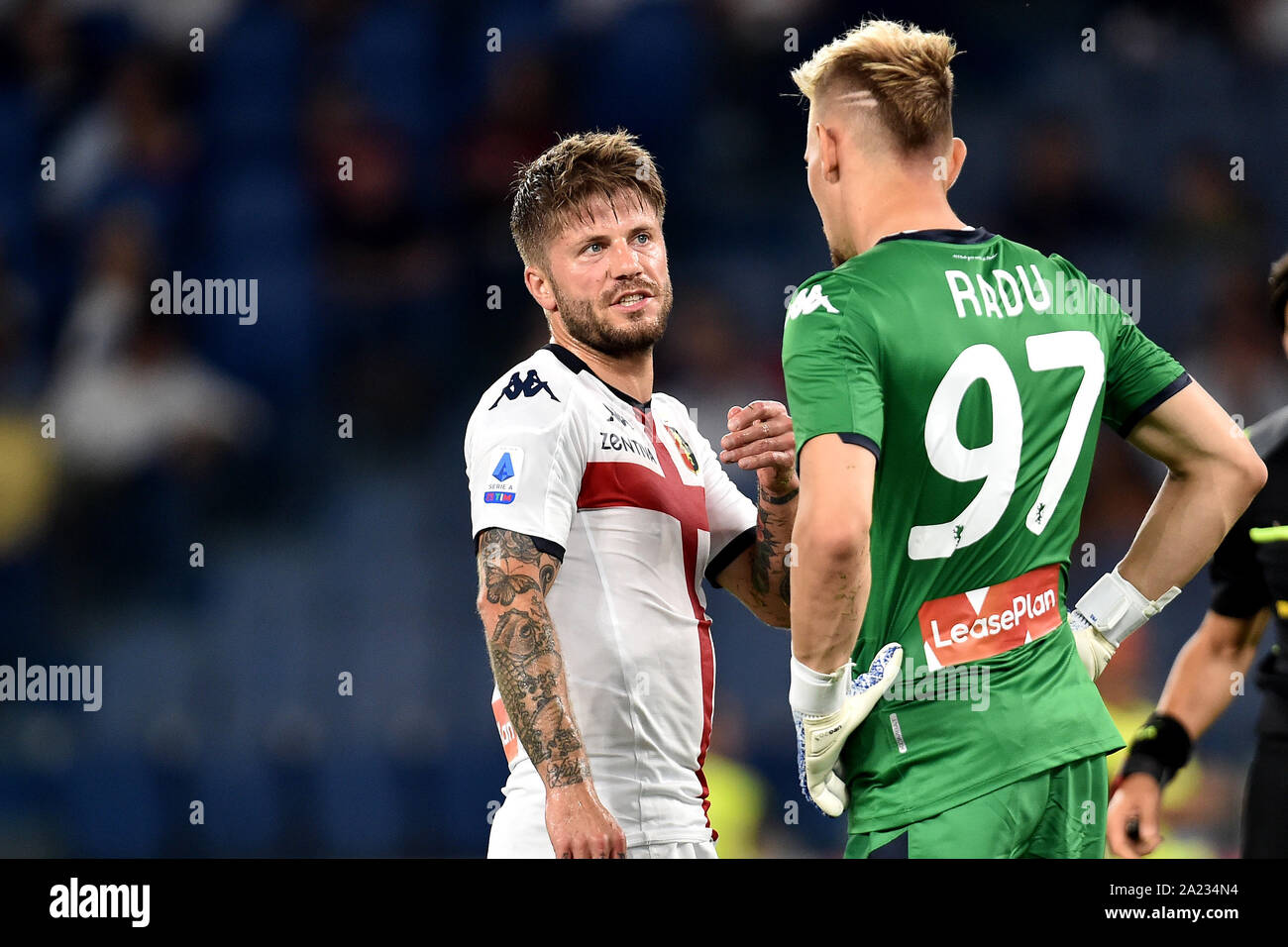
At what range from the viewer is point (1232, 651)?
3.96 m

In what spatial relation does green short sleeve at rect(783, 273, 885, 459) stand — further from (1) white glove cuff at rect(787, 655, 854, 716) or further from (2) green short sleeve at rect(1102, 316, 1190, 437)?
(2) green short sleeve at rect(1102, 316, 1190, 437)

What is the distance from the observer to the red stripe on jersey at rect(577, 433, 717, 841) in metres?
2.98

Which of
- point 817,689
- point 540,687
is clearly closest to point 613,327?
point 540,687

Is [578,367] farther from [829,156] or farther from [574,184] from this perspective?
[829,156]

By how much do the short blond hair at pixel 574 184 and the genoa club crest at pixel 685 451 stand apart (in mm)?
507

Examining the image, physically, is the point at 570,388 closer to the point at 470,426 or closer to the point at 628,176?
the point at 470,426

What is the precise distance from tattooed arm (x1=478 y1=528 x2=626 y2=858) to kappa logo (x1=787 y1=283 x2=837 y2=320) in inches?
28.1

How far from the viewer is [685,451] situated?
3248mm

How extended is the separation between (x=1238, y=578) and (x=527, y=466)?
2299mm

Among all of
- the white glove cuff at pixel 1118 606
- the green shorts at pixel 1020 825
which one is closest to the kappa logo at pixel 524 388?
the green shorts at pixel 1020 825

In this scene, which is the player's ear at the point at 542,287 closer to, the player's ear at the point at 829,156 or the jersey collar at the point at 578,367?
the jersey collar at the point at 578,367

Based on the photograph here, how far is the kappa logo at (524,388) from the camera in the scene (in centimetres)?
298

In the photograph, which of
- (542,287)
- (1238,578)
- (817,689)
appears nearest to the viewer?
(817,689)
